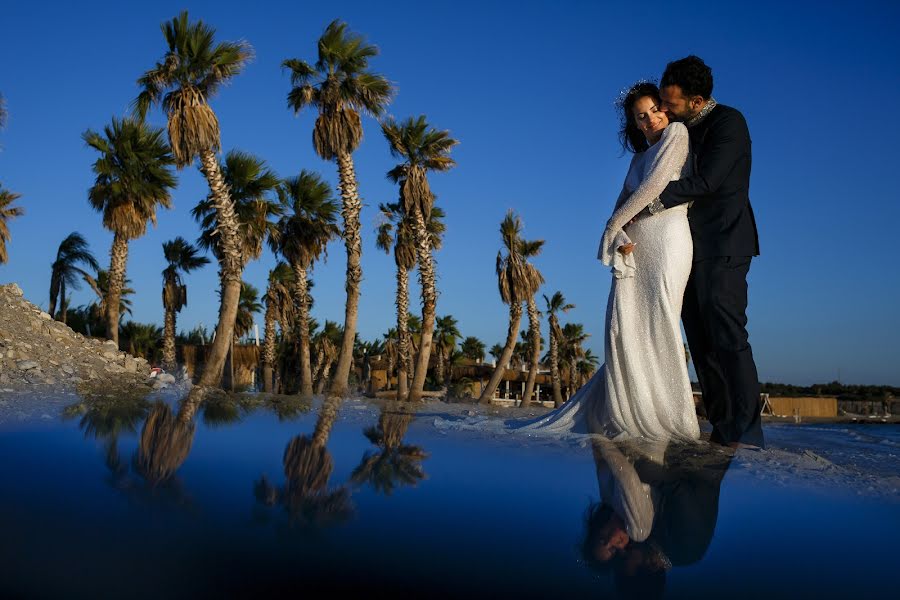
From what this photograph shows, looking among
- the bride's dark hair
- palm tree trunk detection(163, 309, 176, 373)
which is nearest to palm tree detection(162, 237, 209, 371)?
Answer: palm tree trunk detection(163, 309, 176, 373)

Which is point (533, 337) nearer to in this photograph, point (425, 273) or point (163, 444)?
point (425, 273)

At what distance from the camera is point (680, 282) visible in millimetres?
3410

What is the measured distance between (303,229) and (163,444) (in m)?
24.3

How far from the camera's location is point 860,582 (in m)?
1.11

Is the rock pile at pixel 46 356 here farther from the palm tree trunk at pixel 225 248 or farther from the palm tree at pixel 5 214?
the palm tree at pixel 5 214

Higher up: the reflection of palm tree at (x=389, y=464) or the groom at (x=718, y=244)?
the groom at (x=718, y=244)

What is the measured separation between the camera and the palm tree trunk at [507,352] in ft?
88.4

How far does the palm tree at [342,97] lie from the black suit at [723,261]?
16.1 meters

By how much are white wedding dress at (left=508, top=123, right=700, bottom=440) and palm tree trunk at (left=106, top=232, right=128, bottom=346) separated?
23220 mm

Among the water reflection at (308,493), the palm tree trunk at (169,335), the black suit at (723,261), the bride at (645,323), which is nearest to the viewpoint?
the water reflection at (308,493)

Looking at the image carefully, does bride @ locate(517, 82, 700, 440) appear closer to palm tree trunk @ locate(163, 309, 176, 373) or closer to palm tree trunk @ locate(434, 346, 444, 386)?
palm tree trunk @ locate(163, 309, 176, 373)

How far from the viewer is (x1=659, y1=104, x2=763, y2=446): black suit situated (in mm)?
3379

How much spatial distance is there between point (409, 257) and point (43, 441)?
26157 mm

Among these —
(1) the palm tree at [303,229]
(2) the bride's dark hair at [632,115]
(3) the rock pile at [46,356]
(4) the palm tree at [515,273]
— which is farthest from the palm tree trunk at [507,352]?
(2) the bride's dark hair at [632,115]
